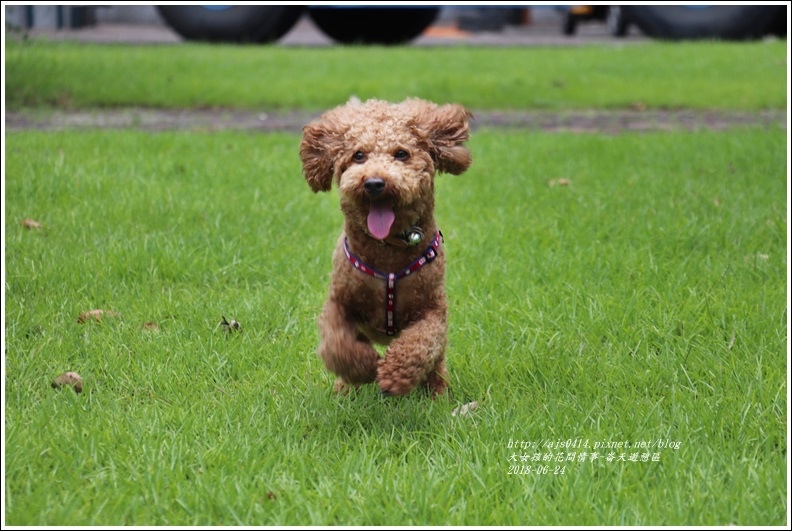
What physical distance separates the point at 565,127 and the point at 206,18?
28.3ft

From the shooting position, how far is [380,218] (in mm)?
3271

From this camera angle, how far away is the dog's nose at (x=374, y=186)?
317 cm

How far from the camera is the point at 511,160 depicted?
7859 millimetres

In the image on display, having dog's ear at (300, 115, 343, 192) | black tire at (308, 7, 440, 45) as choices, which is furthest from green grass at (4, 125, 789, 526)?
black tire at (308, 7, 440, 45)

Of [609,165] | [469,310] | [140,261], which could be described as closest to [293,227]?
[140,261]

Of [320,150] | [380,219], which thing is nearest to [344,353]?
[380,219]

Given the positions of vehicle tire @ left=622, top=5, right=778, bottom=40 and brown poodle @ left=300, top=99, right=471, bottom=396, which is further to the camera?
vehicle tire @ left=622, top=5, right=778, bottom=40

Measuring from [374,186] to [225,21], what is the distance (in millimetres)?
14070

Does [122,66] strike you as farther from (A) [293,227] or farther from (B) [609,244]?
(B) [609,244]

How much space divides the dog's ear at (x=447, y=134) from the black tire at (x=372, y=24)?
14657mm

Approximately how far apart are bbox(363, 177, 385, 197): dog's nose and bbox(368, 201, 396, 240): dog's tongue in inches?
3.9

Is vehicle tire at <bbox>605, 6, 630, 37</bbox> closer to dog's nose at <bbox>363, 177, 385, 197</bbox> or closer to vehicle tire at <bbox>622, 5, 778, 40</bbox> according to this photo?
vehicle tire at <bbox>622, 5, 778, 40</bbox>

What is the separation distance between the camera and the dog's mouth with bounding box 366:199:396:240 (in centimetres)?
325

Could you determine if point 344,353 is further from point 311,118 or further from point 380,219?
point 311,118
